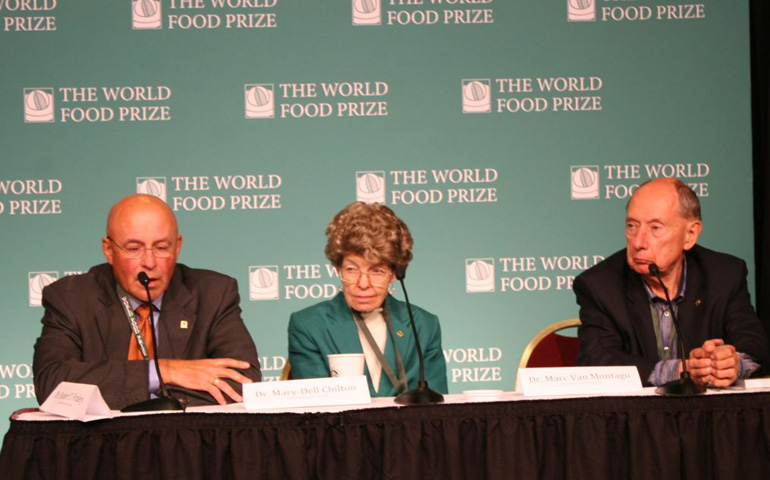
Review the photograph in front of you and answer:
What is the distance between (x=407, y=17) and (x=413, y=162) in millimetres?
778

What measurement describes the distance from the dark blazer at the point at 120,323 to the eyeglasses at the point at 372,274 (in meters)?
0.44

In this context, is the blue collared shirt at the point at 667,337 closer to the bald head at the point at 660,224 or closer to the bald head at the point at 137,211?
the bald head at the point at 660,224

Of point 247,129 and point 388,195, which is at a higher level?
point 247,129

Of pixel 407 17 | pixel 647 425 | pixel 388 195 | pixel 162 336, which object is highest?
pixel 407 17

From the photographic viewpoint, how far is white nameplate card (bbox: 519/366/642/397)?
104 inches

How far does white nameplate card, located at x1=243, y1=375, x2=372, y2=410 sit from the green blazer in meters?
0.73

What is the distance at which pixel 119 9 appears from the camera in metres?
4.82

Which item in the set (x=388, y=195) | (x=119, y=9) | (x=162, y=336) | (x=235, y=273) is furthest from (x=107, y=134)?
(x=162, y=336)

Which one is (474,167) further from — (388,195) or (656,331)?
(656,331)

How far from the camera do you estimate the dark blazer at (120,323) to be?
3.20m

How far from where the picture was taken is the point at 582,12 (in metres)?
4.95

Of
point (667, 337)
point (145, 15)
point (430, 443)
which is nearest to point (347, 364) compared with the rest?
point (430, 443)

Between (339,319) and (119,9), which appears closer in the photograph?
(339,319)

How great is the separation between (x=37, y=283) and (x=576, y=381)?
3.18 m
